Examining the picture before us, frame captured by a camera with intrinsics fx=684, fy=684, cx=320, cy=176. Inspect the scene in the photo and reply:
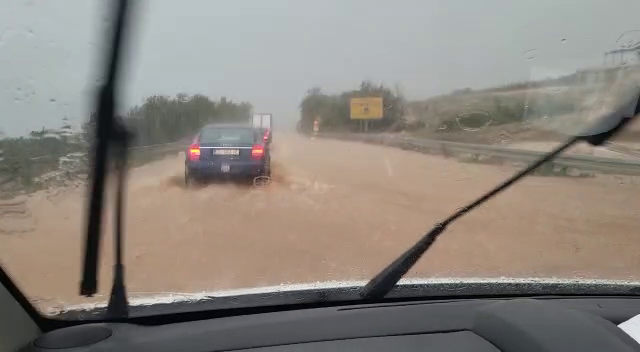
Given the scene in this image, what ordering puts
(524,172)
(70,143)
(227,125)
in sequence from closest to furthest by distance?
(70,143), (524,172), (227,125)

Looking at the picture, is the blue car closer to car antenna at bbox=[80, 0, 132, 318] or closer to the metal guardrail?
the metal guardrail

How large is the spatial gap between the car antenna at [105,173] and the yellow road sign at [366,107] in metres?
1.87

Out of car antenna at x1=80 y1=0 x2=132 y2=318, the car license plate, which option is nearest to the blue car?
the car license plate

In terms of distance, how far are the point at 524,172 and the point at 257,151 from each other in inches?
91.5

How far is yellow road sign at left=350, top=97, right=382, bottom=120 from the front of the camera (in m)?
4.78

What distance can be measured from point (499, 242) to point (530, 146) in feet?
3.52

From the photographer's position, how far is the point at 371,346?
3.28m

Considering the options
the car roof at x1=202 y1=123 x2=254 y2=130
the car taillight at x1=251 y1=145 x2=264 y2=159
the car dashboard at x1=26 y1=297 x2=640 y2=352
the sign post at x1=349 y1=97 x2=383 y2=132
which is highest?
the sign post at x1=349 y1=97 x2=383 y2=132

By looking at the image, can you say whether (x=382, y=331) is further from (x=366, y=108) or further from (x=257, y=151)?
(x=257, y=151)

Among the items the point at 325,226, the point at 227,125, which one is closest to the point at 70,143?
the point at 227,125

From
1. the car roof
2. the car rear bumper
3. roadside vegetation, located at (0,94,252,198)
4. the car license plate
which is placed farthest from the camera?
the car rear bumper

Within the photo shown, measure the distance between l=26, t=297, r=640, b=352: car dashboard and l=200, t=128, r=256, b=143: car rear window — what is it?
1561 millimetres

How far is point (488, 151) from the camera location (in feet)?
17.9

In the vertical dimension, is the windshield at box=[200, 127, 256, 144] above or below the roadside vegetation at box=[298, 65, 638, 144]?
below
